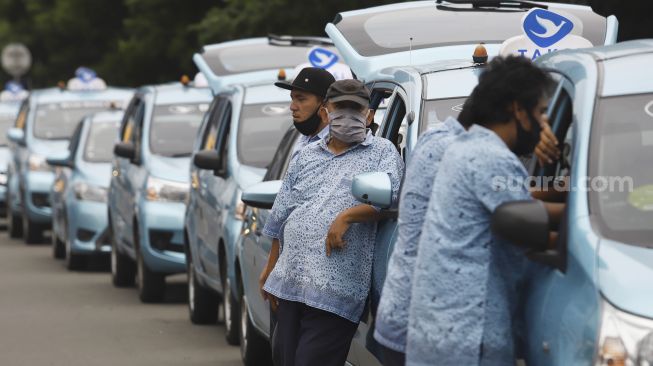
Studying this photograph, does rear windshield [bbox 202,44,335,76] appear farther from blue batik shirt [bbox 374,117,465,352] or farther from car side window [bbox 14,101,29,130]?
blue batik shirt [bbox 374,117,465,352]

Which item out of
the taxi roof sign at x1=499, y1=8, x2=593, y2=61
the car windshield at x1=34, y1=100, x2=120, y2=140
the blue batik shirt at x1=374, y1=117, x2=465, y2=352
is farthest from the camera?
the car windshield at x1=34, y1=100, x2=120, y2=140

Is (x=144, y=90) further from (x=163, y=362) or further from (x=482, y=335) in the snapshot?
(x=482, y=335)

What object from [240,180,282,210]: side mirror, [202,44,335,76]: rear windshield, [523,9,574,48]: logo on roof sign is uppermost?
[523,9,574,48]: logo on roof sign

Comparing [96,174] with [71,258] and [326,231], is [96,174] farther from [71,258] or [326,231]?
[326,231]

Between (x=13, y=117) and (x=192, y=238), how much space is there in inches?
762

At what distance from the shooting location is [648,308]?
17.1ft

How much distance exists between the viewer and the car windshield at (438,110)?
25.9 ft

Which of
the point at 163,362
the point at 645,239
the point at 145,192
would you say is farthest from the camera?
the point at 145,192

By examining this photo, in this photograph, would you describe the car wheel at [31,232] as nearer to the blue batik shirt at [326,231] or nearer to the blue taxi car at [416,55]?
the blue taxi car at [416,55]

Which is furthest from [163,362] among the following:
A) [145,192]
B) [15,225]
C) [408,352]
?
[15,225]

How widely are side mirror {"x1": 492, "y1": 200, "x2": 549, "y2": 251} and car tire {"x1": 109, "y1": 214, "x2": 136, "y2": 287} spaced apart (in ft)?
40.6

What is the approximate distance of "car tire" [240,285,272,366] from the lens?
11.3m

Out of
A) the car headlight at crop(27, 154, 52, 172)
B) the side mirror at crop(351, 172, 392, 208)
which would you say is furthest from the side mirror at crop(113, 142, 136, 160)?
the side mirror at crop(351, 172, 392, 208)

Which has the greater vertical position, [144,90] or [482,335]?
[482,335]
